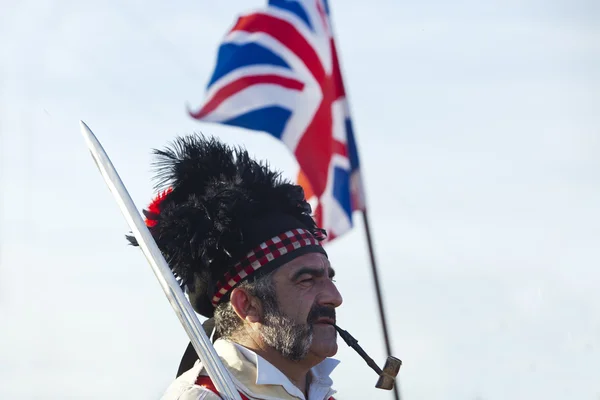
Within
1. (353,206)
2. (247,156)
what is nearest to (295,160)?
(353,206)

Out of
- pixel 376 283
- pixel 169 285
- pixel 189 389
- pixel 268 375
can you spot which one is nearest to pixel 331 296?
pixel 268 375

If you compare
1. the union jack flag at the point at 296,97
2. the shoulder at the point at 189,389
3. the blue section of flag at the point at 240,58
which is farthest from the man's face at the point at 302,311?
the blue section of flag at the point at 240,58

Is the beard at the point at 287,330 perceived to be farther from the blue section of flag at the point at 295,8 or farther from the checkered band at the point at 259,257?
Answer: the blue section of flag at the point at 295,8

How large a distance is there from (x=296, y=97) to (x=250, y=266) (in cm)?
350

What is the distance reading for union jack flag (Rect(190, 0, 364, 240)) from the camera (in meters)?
8.52

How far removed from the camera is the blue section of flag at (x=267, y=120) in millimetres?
8586

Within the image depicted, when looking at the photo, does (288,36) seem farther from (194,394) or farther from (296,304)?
(194,394)

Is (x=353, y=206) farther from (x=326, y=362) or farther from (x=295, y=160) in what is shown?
(x=326, y=362)

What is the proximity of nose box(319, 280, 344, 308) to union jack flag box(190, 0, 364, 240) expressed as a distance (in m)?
3.03

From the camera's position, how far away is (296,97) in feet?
28.5

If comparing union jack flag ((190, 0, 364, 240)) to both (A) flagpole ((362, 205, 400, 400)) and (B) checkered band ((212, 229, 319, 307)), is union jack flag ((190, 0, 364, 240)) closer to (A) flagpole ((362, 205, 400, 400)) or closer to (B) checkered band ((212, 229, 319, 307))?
(A) flagpole ((362, 205, 400, 400))

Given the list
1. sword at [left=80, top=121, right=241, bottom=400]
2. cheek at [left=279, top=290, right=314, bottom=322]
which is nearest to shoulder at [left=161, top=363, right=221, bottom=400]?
sword at [left=80, top=121, right=241, bottom=400]

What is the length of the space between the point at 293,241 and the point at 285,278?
168 mm

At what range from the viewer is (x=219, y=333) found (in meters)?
5.41
